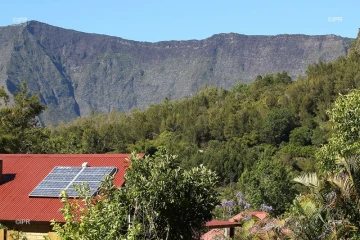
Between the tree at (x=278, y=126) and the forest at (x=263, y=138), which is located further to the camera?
the tree at (x=278, y=126)

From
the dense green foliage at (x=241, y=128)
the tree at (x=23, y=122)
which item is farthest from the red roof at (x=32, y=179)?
the dense green foliage at (x=241, y=128)

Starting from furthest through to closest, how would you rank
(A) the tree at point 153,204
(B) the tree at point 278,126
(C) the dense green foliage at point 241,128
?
(B) the tree at point 278,126, (C) the dense green foliage at point 241,128, (A) the tree at point 153,204

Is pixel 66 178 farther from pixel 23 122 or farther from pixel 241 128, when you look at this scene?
pixel 241 128

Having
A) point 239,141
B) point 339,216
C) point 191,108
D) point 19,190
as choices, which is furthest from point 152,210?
point 191,108

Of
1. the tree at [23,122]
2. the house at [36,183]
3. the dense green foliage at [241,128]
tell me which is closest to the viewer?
the house at [36,183]

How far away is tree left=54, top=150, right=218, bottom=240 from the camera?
11.5 m

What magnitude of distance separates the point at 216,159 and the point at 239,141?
672 inches

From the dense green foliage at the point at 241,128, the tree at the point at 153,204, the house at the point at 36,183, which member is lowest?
the dense green foliage at the point at 241,128

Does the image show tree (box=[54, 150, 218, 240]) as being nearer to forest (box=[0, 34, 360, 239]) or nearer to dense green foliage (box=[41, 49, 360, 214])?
forest (box=[0, 34, 360, 239])

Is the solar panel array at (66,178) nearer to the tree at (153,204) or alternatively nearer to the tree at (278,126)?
the tree at (153,204)

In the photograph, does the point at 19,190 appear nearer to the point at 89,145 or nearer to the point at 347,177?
the point at 347,177

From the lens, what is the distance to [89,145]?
88.7m

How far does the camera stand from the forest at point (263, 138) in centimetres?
1495

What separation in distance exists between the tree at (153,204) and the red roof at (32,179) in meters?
5.03
